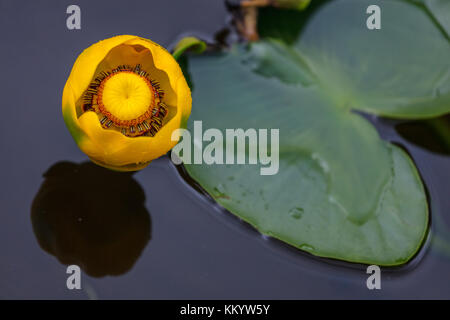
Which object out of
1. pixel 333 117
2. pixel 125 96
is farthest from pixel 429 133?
pixel 125 96

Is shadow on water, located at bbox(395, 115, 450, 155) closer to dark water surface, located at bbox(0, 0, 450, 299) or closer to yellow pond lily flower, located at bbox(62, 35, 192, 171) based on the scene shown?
dark water surface, located at bbox(0, 0, 450, 299)

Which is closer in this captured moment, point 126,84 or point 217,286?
point 126,84

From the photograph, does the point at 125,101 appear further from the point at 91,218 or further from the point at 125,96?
the point at 91,218

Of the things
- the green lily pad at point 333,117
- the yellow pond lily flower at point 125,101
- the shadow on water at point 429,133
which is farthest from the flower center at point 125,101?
the shadow on water at point 429,133

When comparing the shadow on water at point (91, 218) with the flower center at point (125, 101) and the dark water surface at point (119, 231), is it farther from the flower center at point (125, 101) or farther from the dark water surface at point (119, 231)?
the flower center at point (125, 101)

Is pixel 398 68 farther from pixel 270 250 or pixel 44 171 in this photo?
pixel 44 171

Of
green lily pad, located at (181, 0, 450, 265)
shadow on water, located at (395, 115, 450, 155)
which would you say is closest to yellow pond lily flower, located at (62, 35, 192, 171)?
green lily pad, located at (181, 0, 450, 265)
